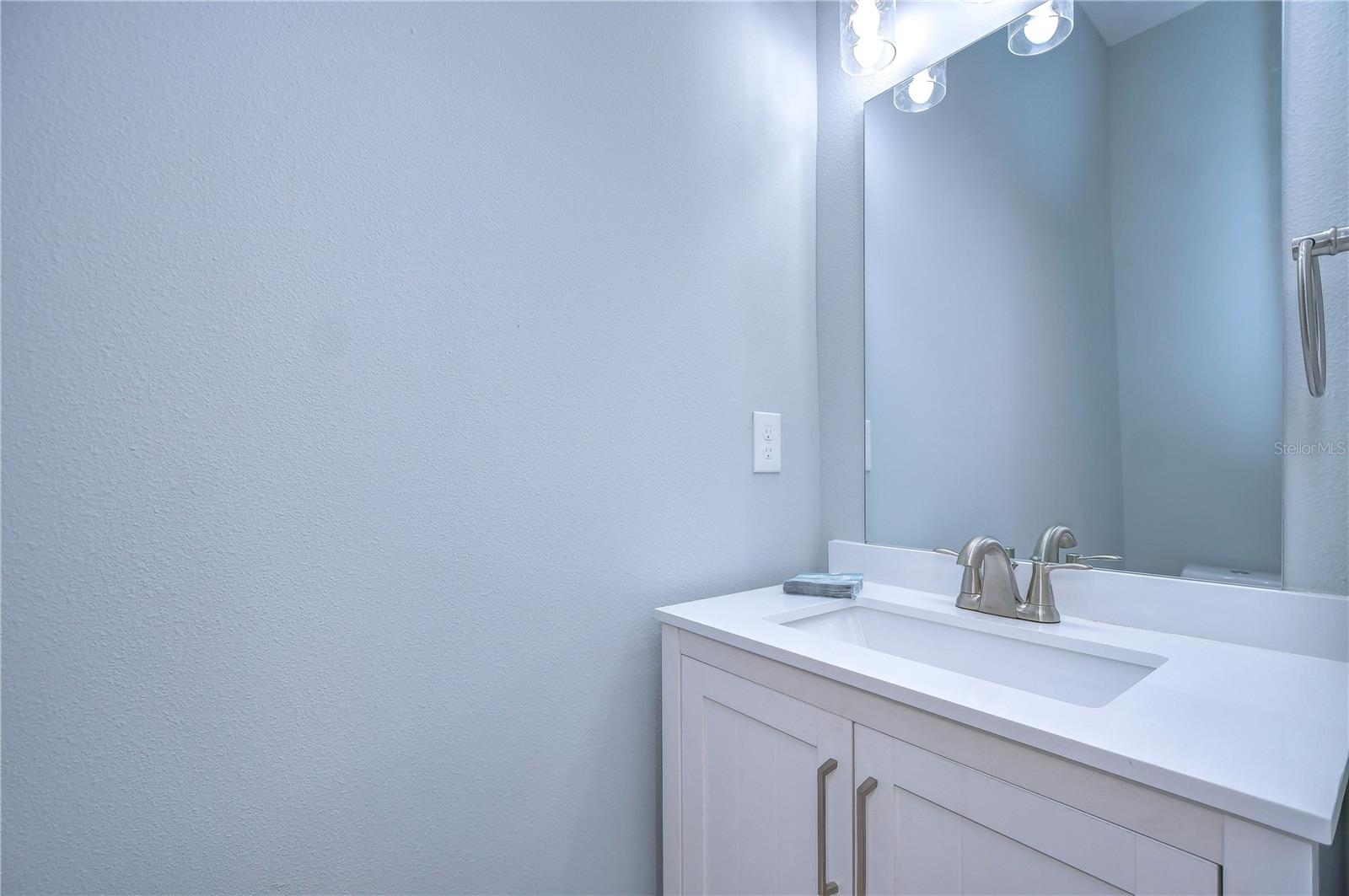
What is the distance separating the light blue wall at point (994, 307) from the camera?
3.19ft

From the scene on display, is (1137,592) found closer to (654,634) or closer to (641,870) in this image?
(654,634)

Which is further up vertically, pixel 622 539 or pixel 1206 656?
pixel 622 539

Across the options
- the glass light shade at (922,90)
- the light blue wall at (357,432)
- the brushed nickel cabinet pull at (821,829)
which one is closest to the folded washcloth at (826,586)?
the light blue wall at (357,432)

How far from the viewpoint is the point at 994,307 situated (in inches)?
44.3

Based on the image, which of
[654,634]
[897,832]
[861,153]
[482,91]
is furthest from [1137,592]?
[482,91]

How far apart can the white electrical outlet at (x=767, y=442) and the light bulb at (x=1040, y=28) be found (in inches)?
32.3

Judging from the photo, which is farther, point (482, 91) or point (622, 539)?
point (622, 539)

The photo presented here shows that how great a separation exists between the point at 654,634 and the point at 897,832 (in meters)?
0.53

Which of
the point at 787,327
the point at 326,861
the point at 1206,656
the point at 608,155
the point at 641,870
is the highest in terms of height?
the point at 608,155

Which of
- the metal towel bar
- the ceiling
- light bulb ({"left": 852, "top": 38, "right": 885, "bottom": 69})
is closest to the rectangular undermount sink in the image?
the metal towel bar

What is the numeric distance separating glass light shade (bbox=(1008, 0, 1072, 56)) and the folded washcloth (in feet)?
3.33

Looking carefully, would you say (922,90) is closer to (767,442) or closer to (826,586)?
(767,442)

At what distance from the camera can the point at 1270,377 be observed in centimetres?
80

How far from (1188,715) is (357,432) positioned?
3.32 feet
